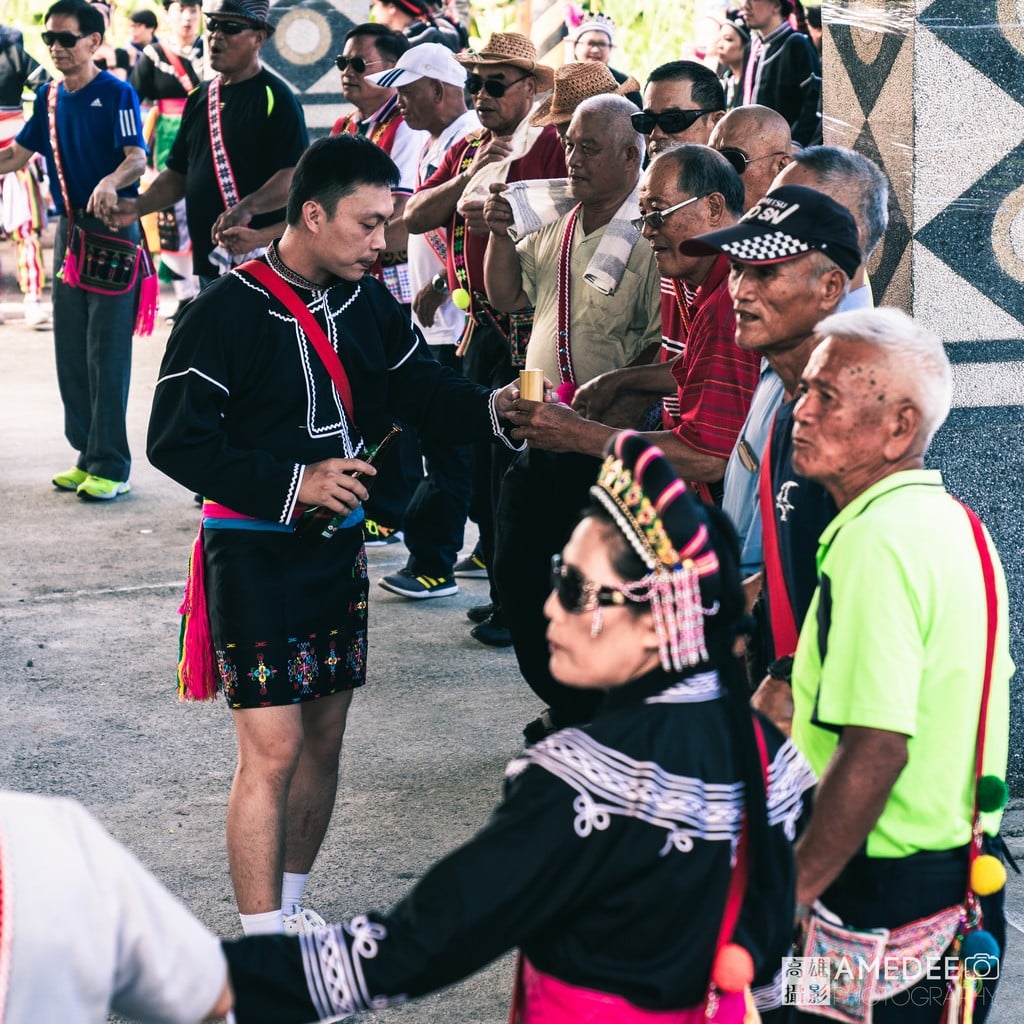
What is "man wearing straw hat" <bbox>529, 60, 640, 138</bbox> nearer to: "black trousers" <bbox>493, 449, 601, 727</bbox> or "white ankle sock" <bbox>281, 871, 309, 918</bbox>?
"black trousers" <bbox>493, 449, 601, 727</bbox>

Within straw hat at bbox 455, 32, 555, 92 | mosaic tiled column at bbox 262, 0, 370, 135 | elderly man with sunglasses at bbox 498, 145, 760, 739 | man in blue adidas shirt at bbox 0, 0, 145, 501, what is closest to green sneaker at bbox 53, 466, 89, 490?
man in blue adidas shirt at bbox 0, 0, 145, 501

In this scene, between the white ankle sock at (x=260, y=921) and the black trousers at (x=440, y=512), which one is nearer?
the white ankle sock at (x=260, y=921)

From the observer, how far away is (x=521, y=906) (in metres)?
2.01

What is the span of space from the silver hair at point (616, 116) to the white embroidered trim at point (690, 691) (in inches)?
129

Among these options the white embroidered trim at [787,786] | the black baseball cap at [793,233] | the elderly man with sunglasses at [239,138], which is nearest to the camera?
the white embroidered trim at [787,786]

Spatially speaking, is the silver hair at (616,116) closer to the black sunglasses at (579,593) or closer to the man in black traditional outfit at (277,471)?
the man in black traditional outfit at (277,471)

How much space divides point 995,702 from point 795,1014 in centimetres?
64

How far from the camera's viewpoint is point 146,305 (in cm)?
862

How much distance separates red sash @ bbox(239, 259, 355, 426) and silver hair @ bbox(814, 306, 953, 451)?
156 centimetres

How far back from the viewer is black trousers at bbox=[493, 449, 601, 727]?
5086 millimetres

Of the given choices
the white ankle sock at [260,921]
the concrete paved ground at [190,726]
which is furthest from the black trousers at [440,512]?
the white ankle sock at [260,921]

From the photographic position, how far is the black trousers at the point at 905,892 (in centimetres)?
258

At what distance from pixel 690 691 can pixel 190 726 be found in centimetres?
378

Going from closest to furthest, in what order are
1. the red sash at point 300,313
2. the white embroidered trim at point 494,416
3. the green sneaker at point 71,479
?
the red sash at point 300,313, the white embroidered trim at point 494,416, the green sneaker at point 71,479
